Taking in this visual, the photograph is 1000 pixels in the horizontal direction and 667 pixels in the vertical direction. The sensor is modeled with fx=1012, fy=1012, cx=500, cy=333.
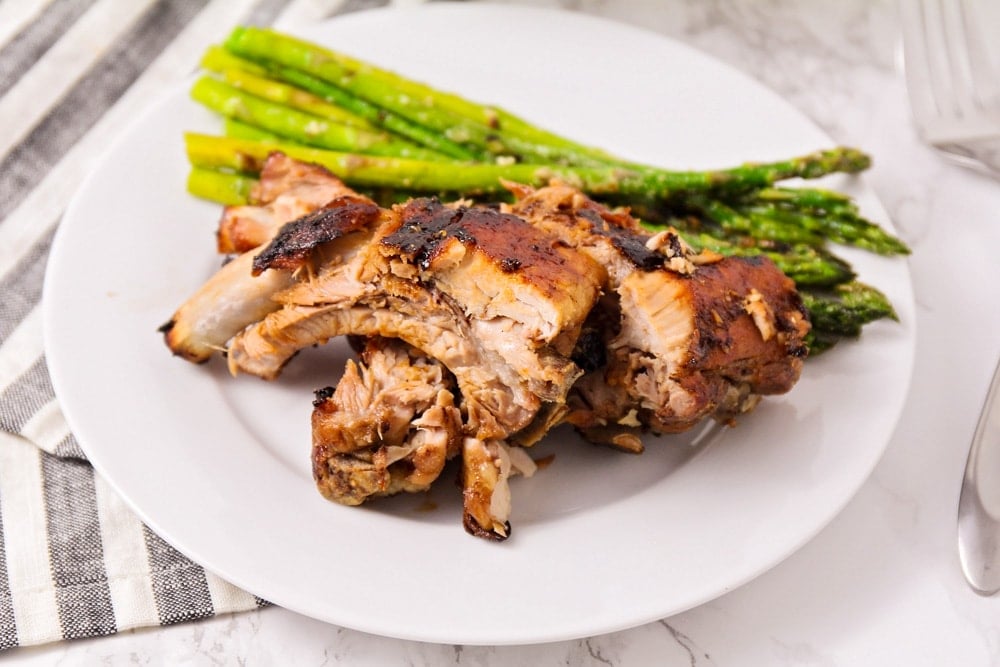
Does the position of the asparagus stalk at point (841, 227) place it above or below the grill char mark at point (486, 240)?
below

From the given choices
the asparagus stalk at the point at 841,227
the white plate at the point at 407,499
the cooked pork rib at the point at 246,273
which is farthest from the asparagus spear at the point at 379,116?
the asparagus stalk at the point at 841,227

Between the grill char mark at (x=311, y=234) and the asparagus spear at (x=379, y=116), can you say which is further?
the asparagus spear at (x=379, y=116)

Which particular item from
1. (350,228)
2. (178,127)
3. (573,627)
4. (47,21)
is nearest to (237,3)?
(47,21)

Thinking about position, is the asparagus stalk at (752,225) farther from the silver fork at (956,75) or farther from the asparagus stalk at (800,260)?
the silver fork at (956,75)

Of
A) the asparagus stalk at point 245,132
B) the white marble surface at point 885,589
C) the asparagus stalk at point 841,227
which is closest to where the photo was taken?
the white marble surface at point 885,589

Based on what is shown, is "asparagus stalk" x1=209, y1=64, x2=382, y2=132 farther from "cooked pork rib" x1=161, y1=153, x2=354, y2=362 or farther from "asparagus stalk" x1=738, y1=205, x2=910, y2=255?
"asparagus stalk" x1=738, y1=205, x2=910, y2=255

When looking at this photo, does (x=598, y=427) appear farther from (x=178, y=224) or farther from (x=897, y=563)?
(x=178, y=224)

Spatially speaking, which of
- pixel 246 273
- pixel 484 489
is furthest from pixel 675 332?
pixel 246 273
